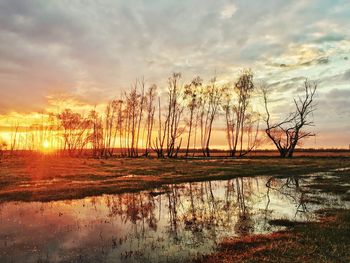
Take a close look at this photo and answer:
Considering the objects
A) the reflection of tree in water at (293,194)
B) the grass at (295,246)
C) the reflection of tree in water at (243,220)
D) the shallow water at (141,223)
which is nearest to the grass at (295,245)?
the grass at (295,246)

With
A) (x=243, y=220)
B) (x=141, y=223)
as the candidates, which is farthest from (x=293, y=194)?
(x=141, y=223)

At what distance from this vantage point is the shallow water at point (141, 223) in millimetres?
13695

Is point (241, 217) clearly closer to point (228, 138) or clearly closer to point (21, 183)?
point (21, 183)

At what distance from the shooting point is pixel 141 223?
62.4 ft

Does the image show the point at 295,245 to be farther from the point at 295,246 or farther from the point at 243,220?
the point at 243,220

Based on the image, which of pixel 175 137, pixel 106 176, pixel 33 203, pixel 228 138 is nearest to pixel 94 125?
pixel 175 137

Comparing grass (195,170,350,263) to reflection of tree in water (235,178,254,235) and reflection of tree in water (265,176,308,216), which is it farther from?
reflection of tree in water (265,176,308,216)

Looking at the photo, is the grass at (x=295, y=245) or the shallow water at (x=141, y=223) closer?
the grass at (x=295, y=245)

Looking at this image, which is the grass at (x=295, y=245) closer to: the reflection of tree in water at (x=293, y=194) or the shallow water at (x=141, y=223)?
the shallow water at (x=141, y=223)

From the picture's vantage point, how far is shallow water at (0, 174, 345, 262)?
13.7 m

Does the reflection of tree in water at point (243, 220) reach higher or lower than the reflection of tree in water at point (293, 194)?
lower

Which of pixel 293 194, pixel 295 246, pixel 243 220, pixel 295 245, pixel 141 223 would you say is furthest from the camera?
pixel 293 194

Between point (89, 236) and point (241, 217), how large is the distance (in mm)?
8649

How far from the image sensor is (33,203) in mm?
25188
